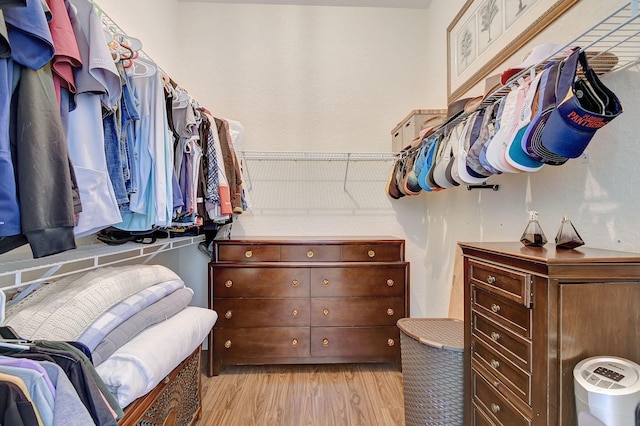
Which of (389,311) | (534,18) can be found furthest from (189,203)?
(534,18)

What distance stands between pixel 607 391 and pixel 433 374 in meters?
0.74

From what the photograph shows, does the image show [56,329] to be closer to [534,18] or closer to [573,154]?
[573,154]

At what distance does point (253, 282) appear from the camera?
210 centimetres

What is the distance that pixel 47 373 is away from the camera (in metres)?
0.66

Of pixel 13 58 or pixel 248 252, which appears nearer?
pixel 13 58

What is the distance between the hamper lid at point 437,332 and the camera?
134cm

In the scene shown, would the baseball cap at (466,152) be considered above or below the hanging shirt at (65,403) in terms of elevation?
above

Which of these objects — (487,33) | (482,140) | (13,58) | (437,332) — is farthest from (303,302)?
(487,33)

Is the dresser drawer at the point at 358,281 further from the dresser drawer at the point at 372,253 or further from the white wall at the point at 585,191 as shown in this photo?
the white wall at the point at 585,191

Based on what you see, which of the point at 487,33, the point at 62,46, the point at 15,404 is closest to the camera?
the point at 15,404

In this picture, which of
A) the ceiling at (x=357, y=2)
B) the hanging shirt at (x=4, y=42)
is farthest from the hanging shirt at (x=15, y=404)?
the ceiling at (x=357, y=2)

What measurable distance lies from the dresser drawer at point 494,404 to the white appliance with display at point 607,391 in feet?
0.68

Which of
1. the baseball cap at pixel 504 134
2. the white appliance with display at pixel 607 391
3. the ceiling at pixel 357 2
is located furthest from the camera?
the ceiling at pixel 357 2

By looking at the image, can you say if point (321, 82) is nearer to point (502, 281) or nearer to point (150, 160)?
point (150, 160)
